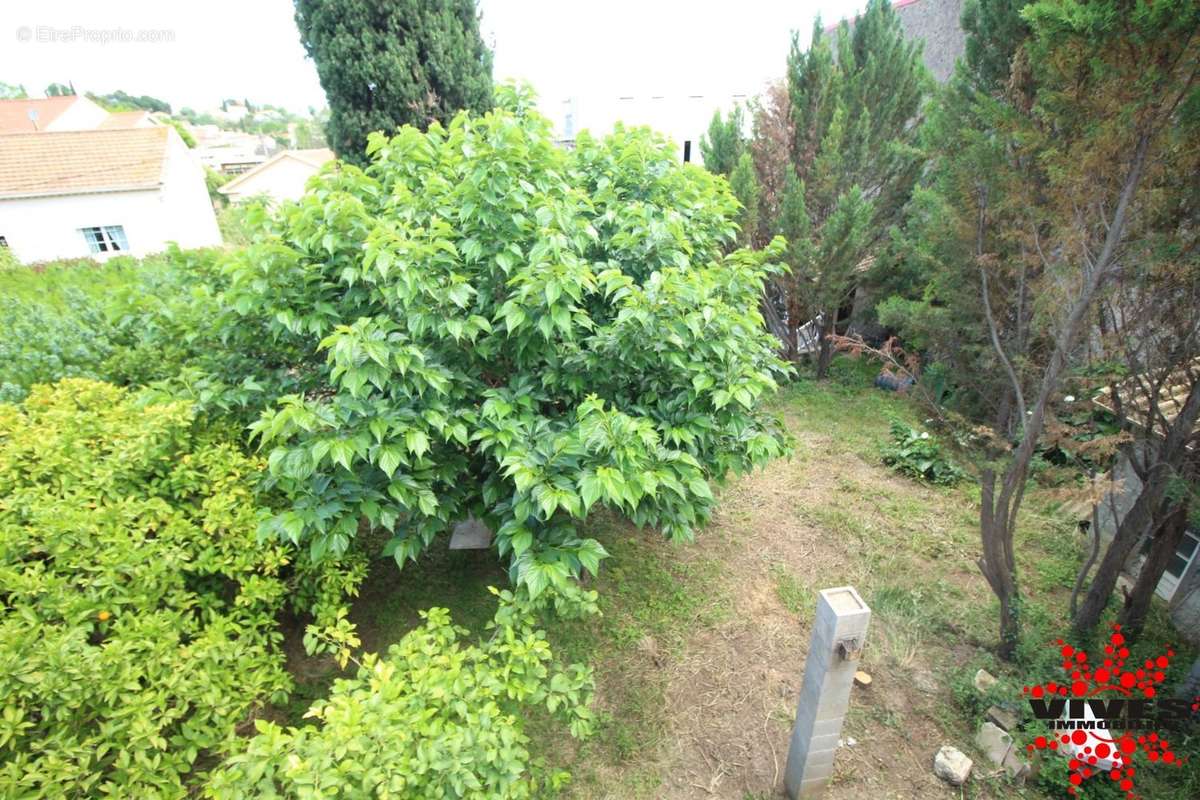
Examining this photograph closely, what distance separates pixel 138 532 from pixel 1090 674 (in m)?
4.81

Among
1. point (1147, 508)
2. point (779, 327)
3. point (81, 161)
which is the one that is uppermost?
point (81, 161)

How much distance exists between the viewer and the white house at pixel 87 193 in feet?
48.2

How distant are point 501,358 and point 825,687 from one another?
218 cm

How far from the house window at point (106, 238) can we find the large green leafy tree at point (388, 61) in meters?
12.6

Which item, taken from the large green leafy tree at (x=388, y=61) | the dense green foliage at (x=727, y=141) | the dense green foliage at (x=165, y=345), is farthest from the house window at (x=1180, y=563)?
the large green leafy tree at (x=388, y=61)

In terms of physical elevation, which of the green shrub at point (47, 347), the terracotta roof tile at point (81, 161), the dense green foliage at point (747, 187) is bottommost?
the green shrub at point (47, 347)

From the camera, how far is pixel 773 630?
3.46m

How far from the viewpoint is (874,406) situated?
7.14 metres

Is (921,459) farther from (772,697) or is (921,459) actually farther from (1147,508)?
(772,697)

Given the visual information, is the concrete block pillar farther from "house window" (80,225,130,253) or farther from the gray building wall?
"house window" (80,225,130,253)

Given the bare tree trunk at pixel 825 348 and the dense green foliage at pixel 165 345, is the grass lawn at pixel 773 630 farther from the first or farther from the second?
the bare tree trunk at pixel 825 348

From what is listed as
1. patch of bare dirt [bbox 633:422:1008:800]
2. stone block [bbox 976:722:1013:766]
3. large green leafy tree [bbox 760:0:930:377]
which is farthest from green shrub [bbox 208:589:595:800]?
large green leafy tree [bbox 760:0:930:377]

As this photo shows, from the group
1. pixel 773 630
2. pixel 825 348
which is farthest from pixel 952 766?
pixel 825 348

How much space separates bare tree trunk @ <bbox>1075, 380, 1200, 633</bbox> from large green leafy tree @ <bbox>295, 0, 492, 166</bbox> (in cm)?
808
